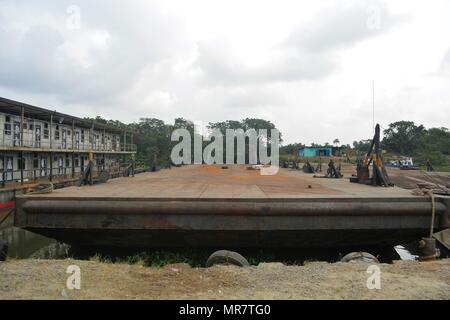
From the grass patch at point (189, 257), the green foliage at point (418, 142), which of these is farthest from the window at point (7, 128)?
the green foliage at point (418, 142)

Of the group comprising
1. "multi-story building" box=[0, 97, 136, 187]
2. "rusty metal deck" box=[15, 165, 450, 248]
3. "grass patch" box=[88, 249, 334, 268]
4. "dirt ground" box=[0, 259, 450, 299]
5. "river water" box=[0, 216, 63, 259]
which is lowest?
"river water" box=[0, 216, 63, 259]

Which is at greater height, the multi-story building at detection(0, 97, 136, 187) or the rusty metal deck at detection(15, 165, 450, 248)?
the multi-story building at detection(0, 97, 136, 187)

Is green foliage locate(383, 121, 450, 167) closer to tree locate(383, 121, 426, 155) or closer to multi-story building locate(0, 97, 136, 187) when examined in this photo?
tree locate(383, 121, 426, 155)

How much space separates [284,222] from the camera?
23.5 ft

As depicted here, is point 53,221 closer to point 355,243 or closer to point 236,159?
point 355,243

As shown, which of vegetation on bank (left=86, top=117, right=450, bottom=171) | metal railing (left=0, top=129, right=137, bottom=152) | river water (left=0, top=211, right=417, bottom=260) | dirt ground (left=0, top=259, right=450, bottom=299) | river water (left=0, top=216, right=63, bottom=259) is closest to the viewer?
dirt ground (left=0, top=259, right=450, bottom=299)

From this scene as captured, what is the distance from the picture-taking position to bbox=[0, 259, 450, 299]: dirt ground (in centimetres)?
434

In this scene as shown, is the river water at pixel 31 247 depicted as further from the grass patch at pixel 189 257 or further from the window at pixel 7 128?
the window at pixel 7 128

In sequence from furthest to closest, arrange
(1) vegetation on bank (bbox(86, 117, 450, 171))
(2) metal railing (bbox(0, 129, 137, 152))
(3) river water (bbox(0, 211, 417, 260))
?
1. (1) vegetation on bank (bbox(86, 117, 450, 171))
2. (2) metal railing (bbox(0, 129, 137, 152))
3. (3) river water (bbox(0, 211, 417, 260))

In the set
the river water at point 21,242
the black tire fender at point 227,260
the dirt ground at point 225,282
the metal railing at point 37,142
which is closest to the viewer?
the dirt ground at point 225,282

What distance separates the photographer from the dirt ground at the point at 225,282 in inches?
171

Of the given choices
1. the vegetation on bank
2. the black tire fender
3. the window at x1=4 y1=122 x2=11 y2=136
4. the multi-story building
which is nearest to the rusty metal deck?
the black tire fender

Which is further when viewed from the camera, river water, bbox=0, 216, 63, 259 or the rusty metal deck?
river water, bbox=0, 216, 63, 259
